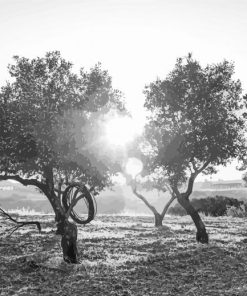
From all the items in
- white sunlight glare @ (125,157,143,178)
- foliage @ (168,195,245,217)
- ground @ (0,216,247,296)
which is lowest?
ground @ (0,216,247,296)

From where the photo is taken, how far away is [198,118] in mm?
32312

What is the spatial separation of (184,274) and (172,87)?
16066 mm

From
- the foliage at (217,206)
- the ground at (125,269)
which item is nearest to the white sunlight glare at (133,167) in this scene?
the ground at (125,269)

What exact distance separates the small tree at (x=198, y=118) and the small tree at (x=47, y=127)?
6932 millimetres

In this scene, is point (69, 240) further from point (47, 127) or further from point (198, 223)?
point (198, 223)

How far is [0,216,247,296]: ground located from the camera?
1750 cm

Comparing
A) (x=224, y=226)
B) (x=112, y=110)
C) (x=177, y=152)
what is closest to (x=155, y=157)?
(x=177, y=152)

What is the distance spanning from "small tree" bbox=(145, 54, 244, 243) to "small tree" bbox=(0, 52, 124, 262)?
22.7ft

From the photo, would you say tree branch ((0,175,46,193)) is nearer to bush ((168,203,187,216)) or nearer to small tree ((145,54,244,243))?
small tree ((145,54,244,243))

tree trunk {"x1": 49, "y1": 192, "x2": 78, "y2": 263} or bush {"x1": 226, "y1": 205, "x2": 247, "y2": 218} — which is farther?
bush {"x1": 226, "y1": 205, "x2": 247, "y2": 218}

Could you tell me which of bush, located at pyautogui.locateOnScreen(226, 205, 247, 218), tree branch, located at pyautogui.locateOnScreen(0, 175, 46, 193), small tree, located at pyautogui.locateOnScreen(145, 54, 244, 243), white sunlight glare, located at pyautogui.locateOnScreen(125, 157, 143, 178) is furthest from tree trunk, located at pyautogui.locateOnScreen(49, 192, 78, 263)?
bush, located at pyautogui.locateOnScreen(226, 205, 247, 218)

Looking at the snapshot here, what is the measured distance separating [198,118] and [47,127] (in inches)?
530

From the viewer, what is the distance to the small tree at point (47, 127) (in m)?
23.1

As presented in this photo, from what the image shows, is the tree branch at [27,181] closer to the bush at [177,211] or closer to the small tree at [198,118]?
the small tree at [198,118]
